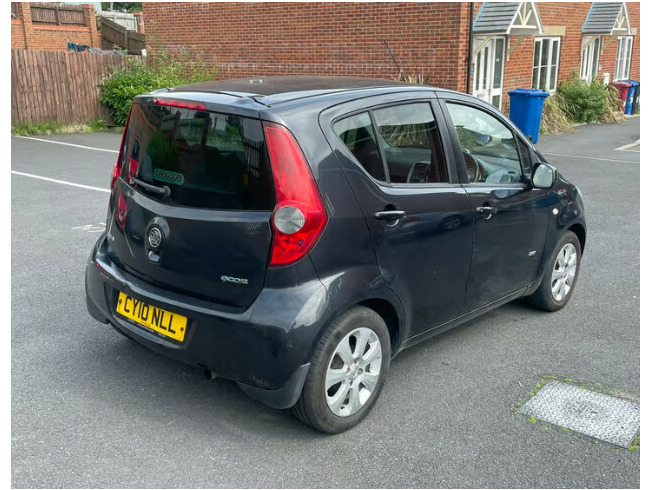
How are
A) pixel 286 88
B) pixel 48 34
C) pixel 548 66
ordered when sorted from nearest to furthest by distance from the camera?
1. pixel 286 88
2. pixel 548 66
3. pixel 48 34

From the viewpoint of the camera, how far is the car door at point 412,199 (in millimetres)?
3322

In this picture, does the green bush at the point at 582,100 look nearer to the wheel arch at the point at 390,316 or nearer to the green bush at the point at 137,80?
the green bush at the point at 137,80

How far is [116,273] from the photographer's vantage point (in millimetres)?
3578

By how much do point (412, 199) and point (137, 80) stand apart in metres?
14.7

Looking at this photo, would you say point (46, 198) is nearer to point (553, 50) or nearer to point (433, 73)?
point (433, 73)

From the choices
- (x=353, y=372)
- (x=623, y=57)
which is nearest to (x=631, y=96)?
(x=623, y=57)

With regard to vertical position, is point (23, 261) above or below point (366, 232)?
below

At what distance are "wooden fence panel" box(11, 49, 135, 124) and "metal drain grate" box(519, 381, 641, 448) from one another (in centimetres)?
1533

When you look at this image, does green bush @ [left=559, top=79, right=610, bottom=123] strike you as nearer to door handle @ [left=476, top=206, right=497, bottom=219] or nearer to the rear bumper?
door handle @ [left=476, top=206, right=497, bottom=219]

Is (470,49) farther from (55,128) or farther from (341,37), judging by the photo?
(55,128)

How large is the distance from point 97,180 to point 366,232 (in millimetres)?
7782

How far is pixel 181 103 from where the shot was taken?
3328mm

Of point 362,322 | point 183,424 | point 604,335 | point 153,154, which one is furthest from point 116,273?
point 604,335

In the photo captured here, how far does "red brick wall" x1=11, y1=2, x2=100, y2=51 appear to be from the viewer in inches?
1032
